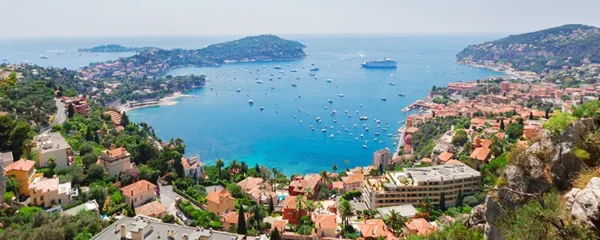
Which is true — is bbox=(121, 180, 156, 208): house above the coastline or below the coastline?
above

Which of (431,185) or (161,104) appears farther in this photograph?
(161,104)

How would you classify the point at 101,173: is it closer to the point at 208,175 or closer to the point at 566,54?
the point at 208,175

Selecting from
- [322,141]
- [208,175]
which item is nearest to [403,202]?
[208,175]

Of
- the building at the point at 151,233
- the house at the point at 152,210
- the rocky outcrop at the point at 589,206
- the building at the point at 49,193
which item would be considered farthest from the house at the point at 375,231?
the building at the point at 49,193

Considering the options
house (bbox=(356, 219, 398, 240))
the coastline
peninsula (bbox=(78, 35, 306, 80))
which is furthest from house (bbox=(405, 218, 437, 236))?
peninsula (bbox=(78, 35, 306, 80))

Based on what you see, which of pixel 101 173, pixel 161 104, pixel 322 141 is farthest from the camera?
pixel 161 104

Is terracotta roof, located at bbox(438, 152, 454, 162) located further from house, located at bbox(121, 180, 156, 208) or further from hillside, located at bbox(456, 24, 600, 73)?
hillside, located at bbox(456, 24, 600, 73)

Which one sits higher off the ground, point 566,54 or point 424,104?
point 566,54
